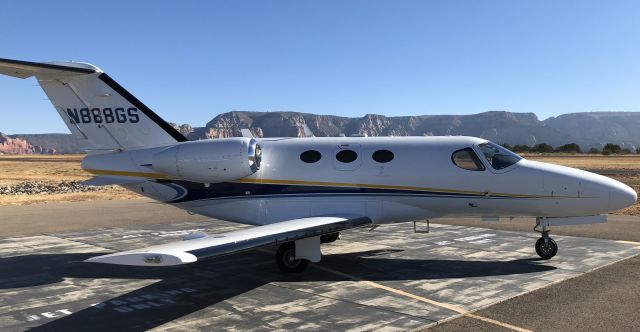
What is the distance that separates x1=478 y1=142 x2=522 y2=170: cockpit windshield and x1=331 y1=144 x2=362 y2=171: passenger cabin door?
2875 mm

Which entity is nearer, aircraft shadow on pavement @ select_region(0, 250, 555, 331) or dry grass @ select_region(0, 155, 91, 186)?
aircraft shadow on pavement @ select_region(0, 250, 555, 331)

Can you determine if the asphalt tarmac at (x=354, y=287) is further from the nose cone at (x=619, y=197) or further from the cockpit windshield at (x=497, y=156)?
the cockpit windshield at (x=497, y=156)

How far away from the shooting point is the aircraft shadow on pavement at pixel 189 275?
7.60 meters

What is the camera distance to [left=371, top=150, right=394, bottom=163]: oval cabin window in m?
11.4

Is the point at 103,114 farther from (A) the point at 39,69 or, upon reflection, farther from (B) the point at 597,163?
(B) the point at 597,163

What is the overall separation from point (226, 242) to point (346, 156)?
15.0 ft

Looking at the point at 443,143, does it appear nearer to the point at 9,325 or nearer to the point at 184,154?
the point at 184,154

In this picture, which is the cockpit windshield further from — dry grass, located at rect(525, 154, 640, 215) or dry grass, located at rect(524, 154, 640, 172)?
dry grass, located at rect(524, 154, 640, 172)

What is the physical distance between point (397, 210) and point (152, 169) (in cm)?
601

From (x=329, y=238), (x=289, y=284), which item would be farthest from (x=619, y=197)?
(x=289, y=284)

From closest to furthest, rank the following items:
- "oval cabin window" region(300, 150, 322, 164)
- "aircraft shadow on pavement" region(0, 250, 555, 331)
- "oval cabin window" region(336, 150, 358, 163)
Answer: "aircraft shadow on pavement" region(0, 250, 555, 331)
"oval cabin window" region(336, 150, 358, 163)
"oval cabin window" region(300, 150, 322, 164)

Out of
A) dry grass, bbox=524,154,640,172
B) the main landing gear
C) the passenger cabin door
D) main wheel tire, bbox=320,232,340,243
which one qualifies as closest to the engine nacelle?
the passenger cabin door

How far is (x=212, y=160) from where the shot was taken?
36.5 feet

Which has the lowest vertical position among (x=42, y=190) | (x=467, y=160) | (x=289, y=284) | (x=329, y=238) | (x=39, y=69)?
(x=289, y=284)
